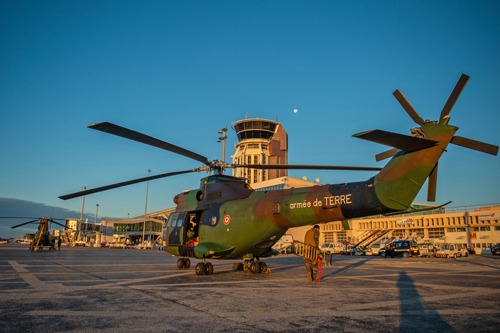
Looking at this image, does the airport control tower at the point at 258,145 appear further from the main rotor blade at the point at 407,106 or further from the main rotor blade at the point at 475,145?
the main rotor blade at the point at 475,145

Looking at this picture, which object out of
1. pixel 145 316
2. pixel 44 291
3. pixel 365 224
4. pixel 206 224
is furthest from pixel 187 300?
pixel 365 224

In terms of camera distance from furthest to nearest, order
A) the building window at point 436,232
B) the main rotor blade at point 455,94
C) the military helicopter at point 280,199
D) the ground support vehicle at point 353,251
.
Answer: the building window at point 436,232, the ground support vehicle at point 353,251, the military helicopter at point 280,199, the main rotor blade at point 455,94

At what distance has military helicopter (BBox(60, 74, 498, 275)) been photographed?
30.0 ft

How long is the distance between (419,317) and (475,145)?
17.0ft

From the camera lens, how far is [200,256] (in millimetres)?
13172

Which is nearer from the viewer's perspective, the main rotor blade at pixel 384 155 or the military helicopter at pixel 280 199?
the military helicopter at pixel 280 199

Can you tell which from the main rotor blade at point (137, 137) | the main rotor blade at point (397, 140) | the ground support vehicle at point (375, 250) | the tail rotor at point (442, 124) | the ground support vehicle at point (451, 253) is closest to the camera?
the main rotor blade at point (397, 140)

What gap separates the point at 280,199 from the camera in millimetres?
12430

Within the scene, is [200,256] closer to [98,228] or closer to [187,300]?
[187,300]

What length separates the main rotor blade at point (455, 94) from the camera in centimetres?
889

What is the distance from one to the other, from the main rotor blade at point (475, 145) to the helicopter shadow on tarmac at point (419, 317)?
4.03 m

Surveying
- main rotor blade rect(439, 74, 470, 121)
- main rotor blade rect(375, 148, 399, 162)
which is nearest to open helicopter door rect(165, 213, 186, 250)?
main rotor blade rect(375, 148, 399, 162)

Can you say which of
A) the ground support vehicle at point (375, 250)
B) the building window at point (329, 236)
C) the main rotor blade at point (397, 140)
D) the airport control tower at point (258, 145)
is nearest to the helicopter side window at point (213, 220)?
the main rotor blade at point (397, 140)

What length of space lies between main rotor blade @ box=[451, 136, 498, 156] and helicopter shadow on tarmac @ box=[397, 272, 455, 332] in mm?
4029
